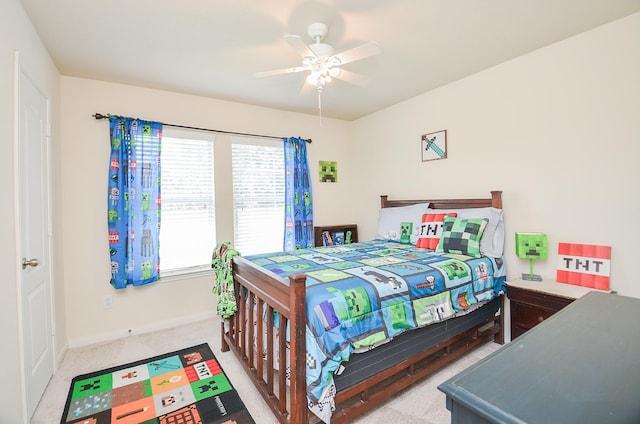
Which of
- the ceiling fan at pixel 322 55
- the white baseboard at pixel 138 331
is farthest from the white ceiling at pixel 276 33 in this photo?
the white baseboard at pixel 138 331

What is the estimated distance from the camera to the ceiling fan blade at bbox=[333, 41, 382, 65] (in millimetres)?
1849

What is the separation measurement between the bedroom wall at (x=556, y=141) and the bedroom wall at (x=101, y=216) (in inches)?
109

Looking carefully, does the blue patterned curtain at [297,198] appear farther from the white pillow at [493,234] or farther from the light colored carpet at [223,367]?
the white pillow at [493,234]

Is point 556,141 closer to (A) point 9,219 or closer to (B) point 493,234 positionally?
(B) point 493,234

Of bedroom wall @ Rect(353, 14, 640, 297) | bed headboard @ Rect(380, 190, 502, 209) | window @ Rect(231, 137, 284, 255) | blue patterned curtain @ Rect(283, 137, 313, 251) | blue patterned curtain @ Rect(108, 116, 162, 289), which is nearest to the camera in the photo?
bedroom wall @ Rect(353, 14, 640, 297)

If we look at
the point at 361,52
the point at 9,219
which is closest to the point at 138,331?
the point at 9,219

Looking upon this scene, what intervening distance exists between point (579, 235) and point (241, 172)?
347 centimetres

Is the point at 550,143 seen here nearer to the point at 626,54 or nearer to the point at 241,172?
the point at 626,54

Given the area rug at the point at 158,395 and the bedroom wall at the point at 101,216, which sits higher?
the bedroom wall at the point at 101,216

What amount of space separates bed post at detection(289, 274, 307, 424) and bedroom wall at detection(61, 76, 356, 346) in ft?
7.69

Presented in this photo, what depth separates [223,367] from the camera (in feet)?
8.02

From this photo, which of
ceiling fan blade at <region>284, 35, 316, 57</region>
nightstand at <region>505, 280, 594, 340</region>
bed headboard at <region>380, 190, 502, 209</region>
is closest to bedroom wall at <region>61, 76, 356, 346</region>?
ceiling fan blade at <region>284, 35, 316, 57</region>

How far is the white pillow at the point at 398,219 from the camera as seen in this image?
3.32m

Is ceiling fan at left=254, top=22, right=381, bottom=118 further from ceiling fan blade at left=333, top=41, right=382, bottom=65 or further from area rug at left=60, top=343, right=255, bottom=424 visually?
area rug at left=60, top=343, right=255, bottom=424
